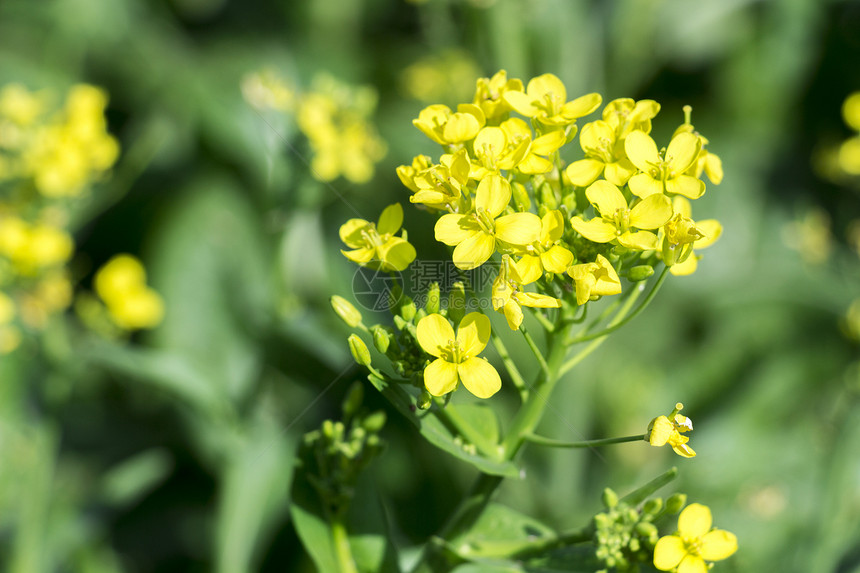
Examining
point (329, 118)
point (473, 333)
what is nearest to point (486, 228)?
point (473, 333)

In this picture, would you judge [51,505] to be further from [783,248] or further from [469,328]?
[783,248]

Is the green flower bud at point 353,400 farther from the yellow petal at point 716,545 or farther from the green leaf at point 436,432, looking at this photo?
the yellow petal at point 716,545

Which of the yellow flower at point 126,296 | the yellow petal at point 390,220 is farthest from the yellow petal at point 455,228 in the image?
the yellow flower at point 126,296

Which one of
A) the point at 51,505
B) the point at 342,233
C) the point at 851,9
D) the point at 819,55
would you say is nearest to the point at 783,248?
the point at 819,55

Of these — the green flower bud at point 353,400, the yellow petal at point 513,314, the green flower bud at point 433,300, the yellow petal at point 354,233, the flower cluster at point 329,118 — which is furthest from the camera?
the flower cluster at point 329,118

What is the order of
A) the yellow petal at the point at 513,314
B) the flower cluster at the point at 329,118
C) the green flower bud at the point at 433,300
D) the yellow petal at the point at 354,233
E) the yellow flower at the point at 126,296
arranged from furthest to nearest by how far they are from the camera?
the yellow flower at the point at 126,296, the flower cluster at the point at 329,118, the yellow petal at the point at 354,233, the green flower bud at the point at 433,300, the yellow petal at the point at 513,314

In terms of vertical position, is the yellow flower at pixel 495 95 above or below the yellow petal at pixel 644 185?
above

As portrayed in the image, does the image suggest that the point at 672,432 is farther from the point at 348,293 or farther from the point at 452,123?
the point at 348,293
